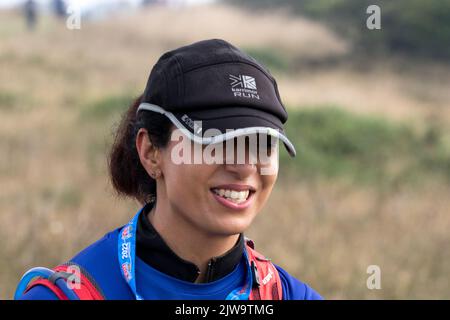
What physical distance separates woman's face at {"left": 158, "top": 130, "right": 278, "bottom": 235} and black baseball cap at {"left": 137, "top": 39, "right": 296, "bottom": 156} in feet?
0.21

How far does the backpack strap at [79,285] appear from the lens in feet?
5.27

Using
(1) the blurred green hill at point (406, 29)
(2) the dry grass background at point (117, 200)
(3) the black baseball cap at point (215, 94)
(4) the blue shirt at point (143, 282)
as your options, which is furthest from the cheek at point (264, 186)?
(1) the blurred green hill at point (406, 29)

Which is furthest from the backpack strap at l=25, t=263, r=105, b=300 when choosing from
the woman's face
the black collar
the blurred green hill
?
the blurred green hill

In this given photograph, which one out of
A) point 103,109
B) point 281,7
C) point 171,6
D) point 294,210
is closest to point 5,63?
point 103,109

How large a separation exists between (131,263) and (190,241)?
6.9 inches

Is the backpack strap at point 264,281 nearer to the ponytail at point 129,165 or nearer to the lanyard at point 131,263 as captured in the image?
the lanyard at point 131,263

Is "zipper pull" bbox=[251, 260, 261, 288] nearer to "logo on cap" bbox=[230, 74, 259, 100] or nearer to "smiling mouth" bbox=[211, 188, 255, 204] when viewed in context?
"smiling mouth" bbox=[211, 188, 255, 204]

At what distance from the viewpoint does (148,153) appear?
1.89m

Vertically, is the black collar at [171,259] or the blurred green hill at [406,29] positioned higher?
the black collar at [171,259]

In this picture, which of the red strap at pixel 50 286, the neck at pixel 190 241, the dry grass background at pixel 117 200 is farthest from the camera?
the dry grass background at pixel 117 200

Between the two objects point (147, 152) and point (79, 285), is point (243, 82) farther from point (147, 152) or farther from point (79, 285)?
point (79, 285)

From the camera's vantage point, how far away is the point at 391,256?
Result: 652cm

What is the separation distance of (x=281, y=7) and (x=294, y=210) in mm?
22696
